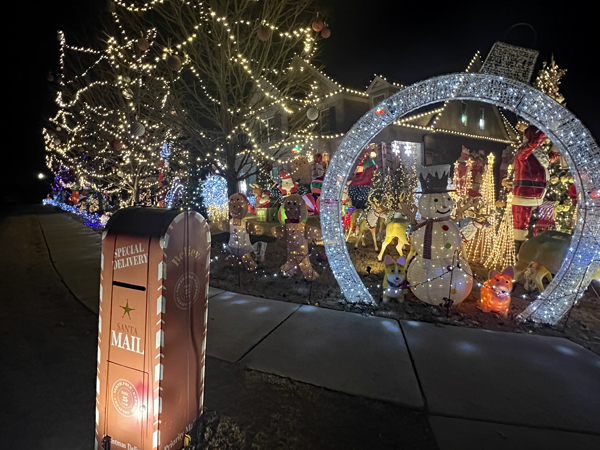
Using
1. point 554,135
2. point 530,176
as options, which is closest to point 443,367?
point 554,135

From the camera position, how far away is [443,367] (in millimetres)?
3430

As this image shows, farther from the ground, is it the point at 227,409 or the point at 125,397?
the point at 125,397

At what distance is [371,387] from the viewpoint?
3080mm

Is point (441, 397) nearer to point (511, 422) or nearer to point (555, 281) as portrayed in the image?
point (511, 422)

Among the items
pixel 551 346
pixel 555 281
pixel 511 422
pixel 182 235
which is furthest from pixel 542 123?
pixel 182 235

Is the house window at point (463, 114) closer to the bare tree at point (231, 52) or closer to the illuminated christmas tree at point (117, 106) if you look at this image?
the bare tree at point (231, 52)

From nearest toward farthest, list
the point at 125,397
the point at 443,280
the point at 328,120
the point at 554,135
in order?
the point at 125,397 < the point at 554,135 < the point at 443,280 < the point at 328,120

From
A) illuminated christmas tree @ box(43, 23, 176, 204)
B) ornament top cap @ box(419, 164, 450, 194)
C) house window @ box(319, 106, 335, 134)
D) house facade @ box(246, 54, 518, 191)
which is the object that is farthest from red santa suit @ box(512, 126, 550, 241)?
house window @ box(319, 106, 335, 134)

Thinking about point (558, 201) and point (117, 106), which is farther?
point (117, 106)

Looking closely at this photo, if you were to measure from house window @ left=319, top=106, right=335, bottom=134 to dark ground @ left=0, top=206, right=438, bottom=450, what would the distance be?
1860 centimetres

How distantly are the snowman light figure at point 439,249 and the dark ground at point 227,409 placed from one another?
8.05 ft

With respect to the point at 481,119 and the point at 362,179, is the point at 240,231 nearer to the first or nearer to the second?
the point at 362,179

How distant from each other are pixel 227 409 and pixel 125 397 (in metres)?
0.98

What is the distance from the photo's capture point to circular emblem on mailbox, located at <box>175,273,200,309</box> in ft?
6.88
